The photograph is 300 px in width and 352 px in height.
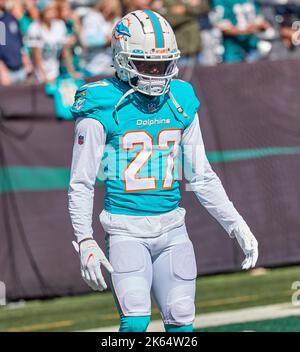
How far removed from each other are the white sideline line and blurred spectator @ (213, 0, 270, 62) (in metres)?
3.79

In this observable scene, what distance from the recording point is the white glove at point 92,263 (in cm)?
496

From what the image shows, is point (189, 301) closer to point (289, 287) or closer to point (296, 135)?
point (289, 287)

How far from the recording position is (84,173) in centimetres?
506

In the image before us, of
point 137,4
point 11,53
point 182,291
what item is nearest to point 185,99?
point 182,291

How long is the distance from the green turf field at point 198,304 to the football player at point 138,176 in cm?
262

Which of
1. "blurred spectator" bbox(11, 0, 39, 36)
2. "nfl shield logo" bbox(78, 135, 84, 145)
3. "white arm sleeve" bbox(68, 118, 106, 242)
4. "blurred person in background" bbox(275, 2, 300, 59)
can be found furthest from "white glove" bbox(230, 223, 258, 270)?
"blurred person in background" bbox(275, 2, 300, 59)

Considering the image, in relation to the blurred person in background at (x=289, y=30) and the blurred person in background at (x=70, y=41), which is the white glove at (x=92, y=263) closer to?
the blurred person in background at (x=70, y=41)

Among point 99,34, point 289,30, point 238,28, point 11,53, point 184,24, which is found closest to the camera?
point 11,53

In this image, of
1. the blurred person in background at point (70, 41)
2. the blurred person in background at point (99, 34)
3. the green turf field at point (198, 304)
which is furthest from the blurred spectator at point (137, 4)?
the green turf field at point (198, 304)

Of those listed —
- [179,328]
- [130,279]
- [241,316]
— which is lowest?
[241,316]

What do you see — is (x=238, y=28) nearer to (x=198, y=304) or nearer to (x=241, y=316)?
(x=198, y=304)

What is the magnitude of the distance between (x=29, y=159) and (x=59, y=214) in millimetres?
572

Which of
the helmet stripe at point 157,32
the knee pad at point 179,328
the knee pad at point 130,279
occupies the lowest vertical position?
the knee pad at point 179,328

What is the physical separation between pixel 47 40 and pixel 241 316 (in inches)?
162
